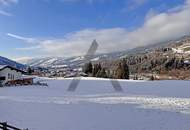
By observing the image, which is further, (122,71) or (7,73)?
(122,71)

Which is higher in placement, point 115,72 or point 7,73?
point 115,72

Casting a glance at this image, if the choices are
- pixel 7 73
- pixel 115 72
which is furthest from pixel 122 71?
pixel 7 73

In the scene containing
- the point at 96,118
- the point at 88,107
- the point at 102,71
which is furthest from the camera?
the point at 102,71

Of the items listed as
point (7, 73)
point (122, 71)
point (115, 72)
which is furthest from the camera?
point (115, 72)

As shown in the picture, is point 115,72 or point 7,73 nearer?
point 7,73

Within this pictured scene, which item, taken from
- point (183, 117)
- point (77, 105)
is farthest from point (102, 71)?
point (183, 117)

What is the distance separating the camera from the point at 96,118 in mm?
24141

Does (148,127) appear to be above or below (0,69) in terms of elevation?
below

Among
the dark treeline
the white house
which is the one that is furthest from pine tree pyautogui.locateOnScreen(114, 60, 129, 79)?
the white house

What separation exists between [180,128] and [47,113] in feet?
39.8

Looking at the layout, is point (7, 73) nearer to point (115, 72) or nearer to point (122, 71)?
point (122, 71)

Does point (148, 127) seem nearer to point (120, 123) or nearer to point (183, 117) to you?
point (120, 123)

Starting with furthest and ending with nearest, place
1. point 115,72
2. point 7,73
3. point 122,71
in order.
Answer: point 115,72
point 122,71
point 7,73

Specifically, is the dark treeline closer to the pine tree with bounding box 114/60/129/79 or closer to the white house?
the pine tree with bounding box 114/60/129/79
